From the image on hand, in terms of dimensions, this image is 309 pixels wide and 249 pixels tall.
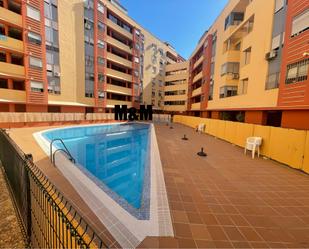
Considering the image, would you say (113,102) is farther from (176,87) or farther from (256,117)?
(256,117)

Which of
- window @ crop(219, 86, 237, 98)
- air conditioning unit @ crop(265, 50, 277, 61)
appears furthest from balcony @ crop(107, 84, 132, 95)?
air conditioning unit @ crop(265, 50, 277, 61)

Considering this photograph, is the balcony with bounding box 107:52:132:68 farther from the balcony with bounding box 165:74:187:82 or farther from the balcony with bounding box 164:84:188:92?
the balcony with bounding box 165:74:187:82

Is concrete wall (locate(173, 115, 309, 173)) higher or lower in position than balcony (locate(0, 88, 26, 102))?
lower

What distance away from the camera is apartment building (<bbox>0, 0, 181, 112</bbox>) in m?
19.0

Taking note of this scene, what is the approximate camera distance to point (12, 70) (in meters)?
18.6

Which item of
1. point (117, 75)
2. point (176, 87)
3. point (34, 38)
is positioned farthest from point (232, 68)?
point (176, 87)

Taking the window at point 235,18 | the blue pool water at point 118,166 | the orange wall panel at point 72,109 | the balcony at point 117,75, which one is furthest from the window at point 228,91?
the orange wall panel at point 72,109

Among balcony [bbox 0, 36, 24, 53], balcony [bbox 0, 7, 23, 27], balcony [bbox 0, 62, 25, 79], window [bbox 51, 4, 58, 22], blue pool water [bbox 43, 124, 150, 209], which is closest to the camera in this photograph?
blue pool water [bbox 43, 124, 150, 209]

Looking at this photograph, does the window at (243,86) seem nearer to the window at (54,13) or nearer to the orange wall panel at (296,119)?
the orange wall panel at (296,119)

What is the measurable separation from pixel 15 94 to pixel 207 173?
23755 mm

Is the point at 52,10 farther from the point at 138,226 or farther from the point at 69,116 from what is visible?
the point at 138,226

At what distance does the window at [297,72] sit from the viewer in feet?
32.0

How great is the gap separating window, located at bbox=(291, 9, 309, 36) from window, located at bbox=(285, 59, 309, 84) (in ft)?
6.75

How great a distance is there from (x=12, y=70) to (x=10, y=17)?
6075 mm
